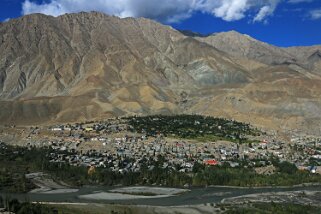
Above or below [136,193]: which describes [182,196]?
below

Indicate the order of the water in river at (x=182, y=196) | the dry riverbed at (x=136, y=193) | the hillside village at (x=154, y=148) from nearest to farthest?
the water in river at (x=182, y=196) < the dry riverbed at (x=136, y=193) < the hillside village at (x=154, y=148)

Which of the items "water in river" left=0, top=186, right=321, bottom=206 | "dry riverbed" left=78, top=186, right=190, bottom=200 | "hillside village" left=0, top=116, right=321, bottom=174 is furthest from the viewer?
"hillside village" left=0, top=116, right=321, bottom=174

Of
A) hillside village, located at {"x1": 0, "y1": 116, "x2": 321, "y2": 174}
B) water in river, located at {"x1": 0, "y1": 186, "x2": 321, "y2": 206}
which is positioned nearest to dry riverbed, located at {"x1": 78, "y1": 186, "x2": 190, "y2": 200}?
water in river, located at {"x1": 0, "y1": 186, "x2": 321, "y2": 206}


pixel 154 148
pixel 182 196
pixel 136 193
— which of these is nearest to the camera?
pixel 182 196

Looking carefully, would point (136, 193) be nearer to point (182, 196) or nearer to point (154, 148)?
point (182, 196)

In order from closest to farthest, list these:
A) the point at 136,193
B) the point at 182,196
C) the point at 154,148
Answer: the point at 182,196 < the point at 136,193 < the point at 154,148

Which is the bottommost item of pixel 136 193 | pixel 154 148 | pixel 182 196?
pixel 182 196

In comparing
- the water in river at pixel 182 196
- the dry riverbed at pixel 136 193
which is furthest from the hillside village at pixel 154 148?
the dry riverbed at pixel 136 193

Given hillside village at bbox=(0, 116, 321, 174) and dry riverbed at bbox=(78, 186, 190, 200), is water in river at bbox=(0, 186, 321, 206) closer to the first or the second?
dry riverbed at bbox=(78, 186, 190, 200)

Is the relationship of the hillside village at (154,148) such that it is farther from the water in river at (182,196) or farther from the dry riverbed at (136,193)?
the dry riverbed at (136,193)

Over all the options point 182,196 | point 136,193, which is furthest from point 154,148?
point 182,196

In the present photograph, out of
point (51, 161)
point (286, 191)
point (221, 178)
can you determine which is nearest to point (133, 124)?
point (51, 161)

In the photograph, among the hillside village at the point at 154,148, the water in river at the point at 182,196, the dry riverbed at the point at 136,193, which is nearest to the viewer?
the water in river at the point at 182,196
